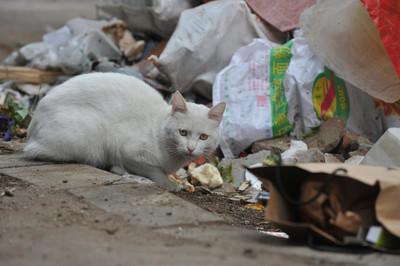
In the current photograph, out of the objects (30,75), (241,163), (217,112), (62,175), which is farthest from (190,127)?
(30,75)

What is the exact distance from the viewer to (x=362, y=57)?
A: 17.1ft

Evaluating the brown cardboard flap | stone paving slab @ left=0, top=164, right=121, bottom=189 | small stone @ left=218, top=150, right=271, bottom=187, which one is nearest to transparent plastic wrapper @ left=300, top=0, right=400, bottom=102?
small stone @ left=218, top=150, right=271, bottom=187

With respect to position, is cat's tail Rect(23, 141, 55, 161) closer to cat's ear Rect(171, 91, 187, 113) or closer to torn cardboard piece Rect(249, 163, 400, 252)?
cat's ear Rect(171, 91, 187, 113)

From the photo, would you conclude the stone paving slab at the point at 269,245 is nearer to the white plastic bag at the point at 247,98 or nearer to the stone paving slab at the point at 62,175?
the stone paving slab at the point at 62,175

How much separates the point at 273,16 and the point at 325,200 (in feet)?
11.4

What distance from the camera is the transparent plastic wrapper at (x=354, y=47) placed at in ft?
16.8

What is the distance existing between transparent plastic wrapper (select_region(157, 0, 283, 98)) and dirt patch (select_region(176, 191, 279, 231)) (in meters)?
1.62

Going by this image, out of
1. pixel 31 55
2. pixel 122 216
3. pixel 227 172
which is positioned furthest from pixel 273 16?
pixel 122 216

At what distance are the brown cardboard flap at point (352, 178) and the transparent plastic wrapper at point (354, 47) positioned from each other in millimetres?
2162

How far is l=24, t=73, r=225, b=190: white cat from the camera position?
4.35 meters

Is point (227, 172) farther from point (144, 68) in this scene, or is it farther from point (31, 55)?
point (31, 55)

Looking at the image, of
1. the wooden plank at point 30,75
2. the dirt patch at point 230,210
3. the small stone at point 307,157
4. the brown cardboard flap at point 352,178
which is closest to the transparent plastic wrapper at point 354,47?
the small stone at point 307,157

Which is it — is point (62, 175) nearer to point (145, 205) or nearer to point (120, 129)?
point (120, 129)

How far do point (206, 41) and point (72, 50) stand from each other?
138 cm
